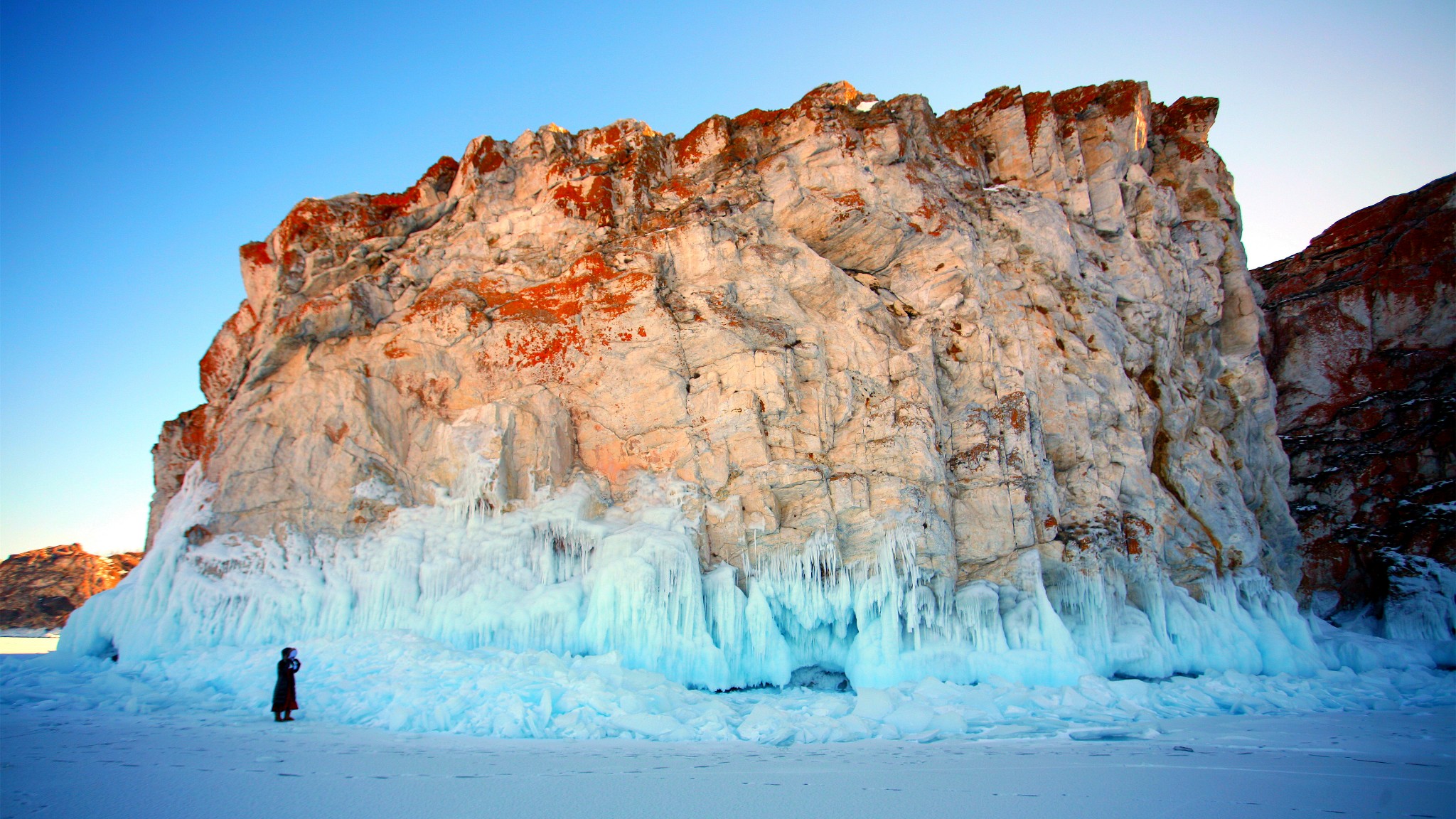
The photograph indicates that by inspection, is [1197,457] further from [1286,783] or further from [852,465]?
[1286,783]

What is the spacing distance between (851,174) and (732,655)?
12.1 meters

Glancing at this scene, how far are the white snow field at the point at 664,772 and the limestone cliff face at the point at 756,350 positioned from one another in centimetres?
612

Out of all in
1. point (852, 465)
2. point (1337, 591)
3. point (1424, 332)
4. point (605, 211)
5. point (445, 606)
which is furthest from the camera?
point (1424, 332)

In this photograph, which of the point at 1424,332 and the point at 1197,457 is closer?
the point at 1197,457

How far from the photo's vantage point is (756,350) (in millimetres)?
16031

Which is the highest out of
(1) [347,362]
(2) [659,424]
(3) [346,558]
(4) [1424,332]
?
(4) [1424,332]

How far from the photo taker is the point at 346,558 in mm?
14602

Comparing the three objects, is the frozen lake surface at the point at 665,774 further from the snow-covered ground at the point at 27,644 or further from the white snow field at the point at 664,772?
the snow-covered ground at the point at 27,644

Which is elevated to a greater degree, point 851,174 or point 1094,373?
point 851,174

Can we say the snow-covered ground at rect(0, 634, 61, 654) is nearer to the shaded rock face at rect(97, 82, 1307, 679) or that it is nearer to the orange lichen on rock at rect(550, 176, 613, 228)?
the shaded rock face at rect(97, 82, 1307, 679)

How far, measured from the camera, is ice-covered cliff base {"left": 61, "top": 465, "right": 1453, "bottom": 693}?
13.5m

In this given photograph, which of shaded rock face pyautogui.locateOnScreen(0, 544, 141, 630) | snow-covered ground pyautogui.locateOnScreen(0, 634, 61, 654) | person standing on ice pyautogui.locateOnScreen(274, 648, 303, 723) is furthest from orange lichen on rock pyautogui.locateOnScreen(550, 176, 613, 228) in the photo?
shaded rock face pyautogui.locateOnScreen(0, 544, 141, 630)

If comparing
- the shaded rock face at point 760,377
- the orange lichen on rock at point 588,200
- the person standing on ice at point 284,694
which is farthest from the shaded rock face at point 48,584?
the person standing on ice at point 284,694

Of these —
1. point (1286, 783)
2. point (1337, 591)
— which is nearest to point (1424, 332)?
point (1337, 591)
